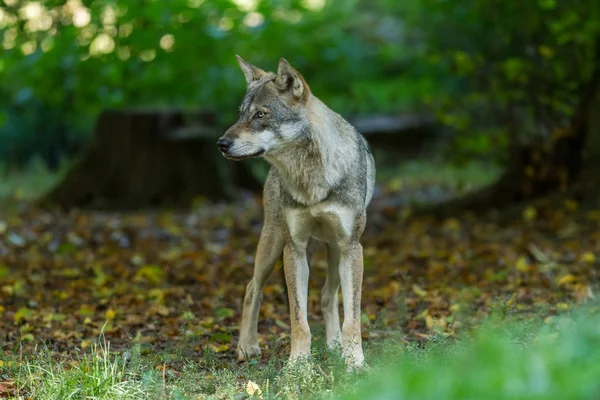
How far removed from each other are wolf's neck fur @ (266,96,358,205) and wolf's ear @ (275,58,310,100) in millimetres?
150

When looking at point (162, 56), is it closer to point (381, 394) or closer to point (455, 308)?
point (455, 308)

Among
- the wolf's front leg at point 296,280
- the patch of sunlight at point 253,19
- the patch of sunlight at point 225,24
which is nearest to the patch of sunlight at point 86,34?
the patch of sunlight at point 225,24

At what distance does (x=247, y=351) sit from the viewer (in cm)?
614

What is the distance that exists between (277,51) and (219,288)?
18.6 ft

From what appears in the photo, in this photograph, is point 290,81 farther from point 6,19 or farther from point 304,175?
point 6,19

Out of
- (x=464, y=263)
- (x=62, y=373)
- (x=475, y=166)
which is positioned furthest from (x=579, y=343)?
(x=475, y=166)

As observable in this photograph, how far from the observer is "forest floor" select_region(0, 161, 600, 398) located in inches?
208

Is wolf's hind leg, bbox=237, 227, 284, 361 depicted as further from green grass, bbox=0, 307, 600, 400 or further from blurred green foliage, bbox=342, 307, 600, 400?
blurred green foliage, bbox=342, 307, 600, 400

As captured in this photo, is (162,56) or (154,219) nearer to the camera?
(162,56)

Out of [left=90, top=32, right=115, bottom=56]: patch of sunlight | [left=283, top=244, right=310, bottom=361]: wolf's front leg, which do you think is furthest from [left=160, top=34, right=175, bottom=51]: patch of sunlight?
[left=283, top=244, right=310, bottom=361]: wolf's front leg

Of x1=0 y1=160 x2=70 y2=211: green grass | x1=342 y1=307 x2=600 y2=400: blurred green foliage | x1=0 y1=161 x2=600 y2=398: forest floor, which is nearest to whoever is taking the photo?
x1=342 y1=307 x2=600 y2=400: blurred green foliage

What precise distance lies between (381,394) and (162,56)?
29.4 ft

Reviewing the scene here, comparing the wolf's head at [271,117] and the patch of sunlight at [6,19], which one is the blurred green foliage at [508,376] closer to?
the wolf's head at [271,117]

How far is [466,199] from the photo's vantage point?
1209 cm
